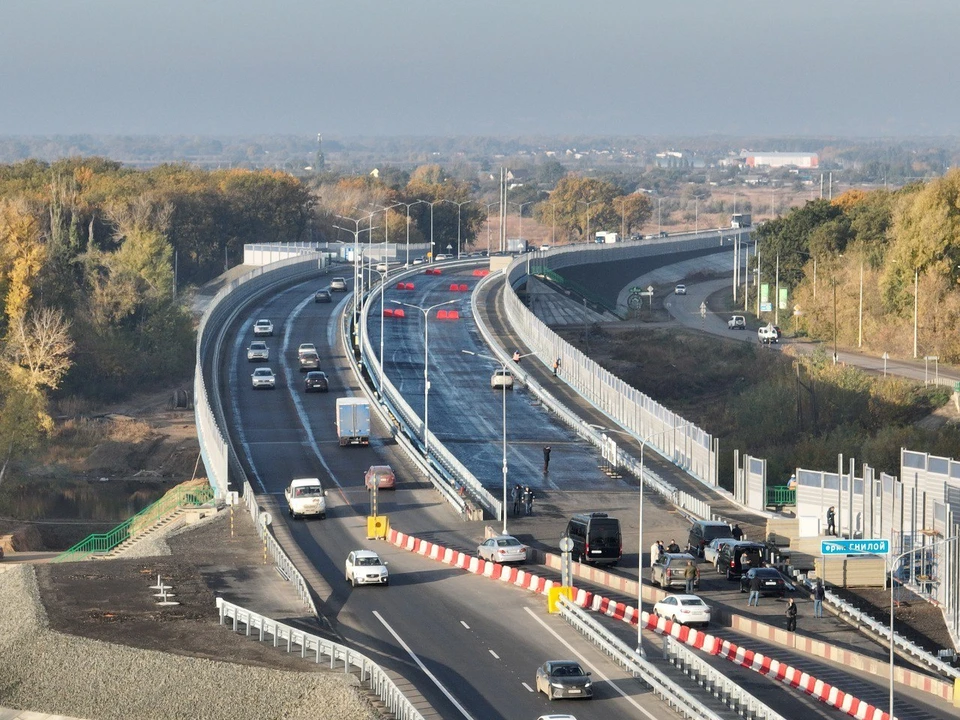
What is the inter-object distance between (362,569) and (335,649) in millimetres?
10851

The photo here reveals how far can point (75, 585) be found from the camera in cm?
5919

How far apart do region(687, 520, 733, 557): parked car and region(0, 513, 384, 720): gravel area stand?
17.3 meters

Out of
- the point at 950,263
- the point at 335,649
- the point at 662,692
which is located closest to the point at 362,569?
the point at 335,649

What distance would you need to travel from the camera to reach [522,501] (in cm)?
7338

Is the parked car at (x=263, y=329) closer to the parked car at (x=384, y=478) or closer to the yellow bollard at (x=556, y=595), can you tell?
the parked car at (x=384, y=478)

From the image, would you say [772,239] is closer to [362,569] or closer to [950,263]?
[950,263]

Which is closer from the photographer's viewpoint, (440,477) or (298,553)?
(298,553)

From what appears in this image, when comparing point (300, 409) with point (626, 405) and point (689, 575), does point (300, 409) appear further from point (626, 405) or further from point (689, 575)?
point (689, 575)

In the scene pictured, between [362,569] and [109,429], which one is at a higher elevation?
[362,569]

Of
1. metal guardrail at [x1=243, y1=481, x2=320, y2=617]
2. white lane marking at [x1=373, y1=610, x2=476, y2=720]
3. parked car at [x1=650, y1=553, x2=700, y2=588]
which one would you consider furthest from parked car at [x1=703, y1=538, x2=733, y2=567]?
metal guardrail at [x1=243, y1=481, x2=320, y2=617]

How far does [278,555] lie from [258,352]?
54.1 metres

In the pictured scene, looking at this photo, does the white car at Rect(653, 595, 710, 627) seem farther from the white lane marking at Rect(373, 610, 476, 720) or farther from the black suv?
the white lane marking at Rect(373, 610, 476, 720)

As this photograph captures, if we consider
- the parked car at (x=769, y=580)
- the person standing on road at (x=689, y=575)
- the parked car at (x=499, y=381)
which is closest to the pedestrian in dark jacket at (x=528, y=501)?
the person standing on road at (x=689, y=575)

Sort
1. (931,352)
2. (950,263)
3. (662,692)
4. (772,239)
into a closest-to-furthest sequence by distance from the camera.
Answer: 1. (662,692)
2. (931,352)
3. (950,263)
4. (772,239)
